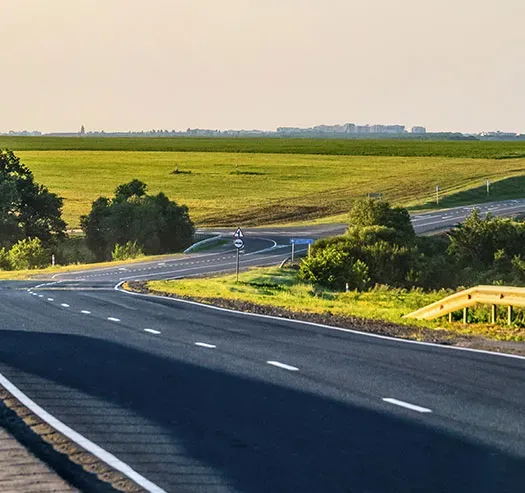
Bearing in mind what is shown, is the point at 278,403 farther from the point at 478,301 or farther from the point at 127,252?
the point at 127,252

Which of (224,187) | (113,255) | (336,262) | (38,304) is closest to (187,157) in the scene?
(224,187)

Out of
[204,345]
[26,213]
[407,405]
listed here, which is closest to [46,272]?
[26,213]

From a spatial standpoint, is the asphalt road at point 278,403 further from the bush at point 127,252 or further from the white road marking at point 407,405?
the bush at point 127,252

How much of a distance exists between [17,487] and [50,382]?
5.81 meters

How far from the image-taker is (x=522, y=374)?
13531 mm

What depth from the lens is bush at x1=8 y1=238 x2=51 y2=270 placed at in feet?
208

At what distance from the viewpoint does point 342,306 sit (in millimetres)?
25641

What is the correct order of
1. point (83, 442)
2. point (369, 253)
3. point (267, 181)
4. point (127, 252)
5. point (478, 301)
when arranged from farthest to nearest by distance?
point (267, 181) → point (127, 252) → point (369, 253) → point (478, 301) → point (83, 442)

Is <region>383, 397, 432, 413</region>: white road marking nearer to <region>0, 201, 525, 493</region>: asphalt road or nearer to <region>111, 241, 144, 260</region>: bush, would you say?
<region>0, 201, 525, 493</region>: asphalt road

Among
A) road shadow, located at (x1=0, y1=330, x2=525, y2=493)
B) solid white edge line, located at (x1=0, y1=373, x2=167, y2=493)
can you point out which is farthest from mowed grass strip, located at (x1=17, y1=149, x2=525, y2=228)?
solid white edge line, located at (x1=0, y1=373, x2=167, y2=493)

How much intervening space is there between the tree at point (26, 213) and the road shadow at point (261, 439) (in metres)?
58.7

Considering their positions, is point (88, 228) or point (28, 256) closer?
point (28, 256)

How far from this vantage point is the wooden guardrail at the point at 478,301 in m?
19.3

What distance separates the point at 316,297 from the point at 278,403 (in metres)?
20.0
